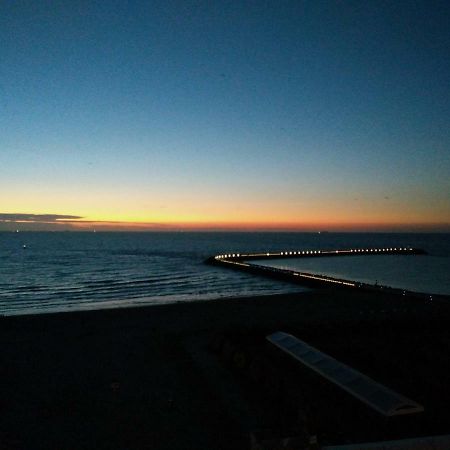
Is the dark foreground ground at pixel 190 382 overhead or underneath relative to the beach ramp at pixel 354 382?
underneath

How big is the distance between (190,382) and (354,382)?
210 inches

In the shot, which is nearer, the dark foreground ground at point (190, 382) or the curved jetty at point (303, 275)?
the dark foreground ground at point (190, 382)

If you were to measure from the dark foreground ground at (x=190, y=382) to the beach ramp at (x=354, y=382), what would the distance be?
1.14 feet

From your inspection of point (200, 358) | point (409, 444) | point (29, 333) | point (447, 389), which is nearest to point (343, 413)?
point (409, 444)

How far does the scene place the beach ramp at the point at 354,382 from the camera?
1034 cm

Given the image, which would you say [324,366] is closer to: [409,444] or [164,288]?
[409,444]

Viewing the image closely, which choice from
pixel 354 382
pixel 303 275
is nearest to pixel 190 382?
pixel 354 382

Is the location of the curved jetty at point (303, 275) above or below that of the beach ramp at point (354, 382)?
below

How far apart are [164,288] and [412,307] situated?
26.6m

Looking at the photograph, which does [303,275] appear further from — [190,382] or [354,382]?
[354,382]

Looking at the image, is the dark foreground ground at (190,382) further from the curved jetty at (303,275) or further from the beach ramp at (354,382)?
the curved jetty at (303,275)

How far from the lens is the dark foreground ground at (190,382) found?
10.4 metres

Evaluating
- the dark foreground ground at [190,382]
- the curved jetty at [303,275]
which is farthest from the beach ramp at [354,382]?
the curved jetty at [303,275]

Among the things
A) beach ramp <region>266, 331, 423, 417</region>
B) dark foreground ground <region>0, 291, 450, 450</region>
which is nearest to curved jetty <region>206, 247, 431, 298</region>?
dark foreground ground <region>0, 291, 450, 450</region>
